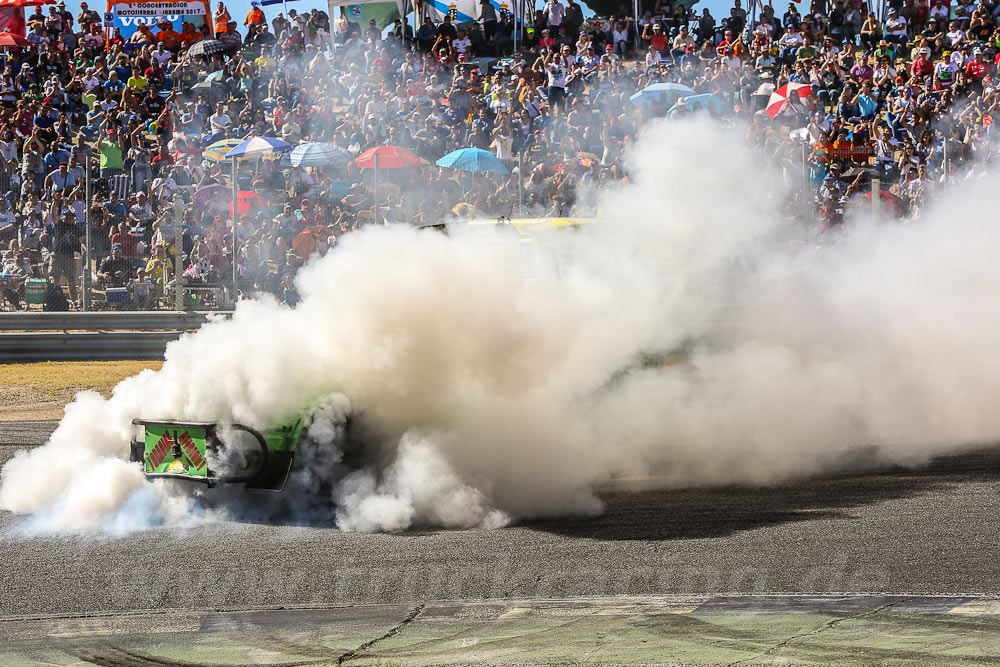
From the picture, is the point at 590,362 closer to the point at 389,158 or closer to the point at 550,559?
the point at 550,559

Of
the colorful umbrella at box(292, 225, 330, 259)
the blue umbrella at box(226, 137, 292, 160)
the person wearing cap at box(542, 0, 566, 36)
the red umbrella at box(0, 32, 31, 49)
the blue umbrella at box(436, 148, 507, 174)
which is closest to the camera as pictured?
the colorful umbrella at box(292, 225, 330, 259)

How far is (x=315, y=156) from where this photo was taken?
15.2m

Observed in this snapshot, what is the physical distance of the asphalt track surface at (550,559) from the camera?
17.8 ft

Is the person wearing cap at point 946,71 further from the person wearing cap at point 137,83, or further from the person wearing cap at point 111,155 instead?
the person wearing cap at point 137,83

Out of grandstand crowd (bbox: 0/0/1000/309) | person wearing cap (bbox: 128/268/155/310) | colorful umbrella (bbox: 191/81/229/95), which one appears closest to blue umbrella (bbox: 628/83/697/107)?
grandstand crowd (bbox: 0/0/1000/309)

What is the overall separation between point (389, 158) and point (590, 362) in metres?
7.44

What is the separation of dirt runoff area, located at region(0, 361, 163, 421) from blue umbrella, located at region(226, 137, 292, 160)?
3396 millimetres

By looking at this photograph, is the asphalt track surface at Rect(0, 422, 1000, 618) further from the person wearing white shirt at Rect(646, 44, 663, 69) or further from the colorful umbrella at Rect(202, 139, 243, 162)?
the person wearing white shirt at Rect(646, 44, 663, 69)

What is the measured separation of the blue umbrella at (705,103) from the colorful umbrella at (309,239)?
184 inches

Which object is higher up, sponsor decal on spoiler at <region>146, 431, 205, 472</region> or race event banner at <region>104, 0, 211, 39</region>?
race event banner at <region>104, 0, 211, 39</region>

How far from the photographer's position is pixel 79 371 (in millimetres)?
13688

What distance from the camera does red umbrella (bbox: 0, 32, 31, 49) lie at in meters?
23.0

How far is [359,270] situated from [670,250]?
2.51 metres

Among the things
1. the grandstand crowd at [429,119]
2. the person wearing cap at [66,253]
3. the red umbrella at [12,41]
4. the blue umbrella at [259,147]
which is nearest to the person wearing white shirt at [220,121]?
the grandstand crowd at [429,119]
